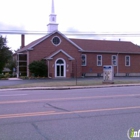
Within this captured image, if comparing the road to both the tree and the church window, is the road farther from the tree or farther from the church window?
the tree

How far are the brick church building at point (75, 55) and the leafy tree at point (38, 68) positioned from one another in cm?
108

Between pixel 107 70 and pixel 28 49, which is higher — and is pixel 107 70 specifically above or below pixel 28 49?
below

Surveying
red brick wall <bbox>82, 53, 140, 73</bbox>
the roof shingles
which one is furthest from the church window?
red brick wall <bbox>82, 53, 140, 73</bbox>

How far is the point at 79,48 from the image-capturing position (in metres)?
48.5

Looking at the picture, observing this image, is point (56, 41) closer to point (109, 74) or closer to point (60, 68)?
point (60, 68)

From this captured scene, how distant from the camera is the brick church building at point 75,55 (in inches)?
1784

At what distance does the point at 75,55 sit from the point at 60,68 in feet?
14.8

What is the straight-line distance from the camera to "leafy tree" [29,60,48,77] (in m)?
43.2

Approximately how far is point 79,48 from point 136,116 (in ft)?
130

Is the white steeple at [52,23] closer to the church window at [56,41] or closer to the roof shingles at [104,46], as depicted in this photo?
the church window at [56,41]

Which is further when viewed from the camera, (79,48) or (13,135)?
(79,48)

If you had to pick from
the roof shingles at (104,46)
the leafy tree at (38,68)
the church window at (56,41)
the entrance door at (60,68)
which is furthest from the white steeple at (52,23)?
the leafy tree at (38,68)

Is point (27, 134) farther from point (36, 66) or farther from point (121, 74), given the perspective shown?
point (121, 74)

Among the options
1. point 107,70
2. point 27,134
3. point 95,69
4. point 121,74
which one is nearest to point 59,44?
point 95,69
